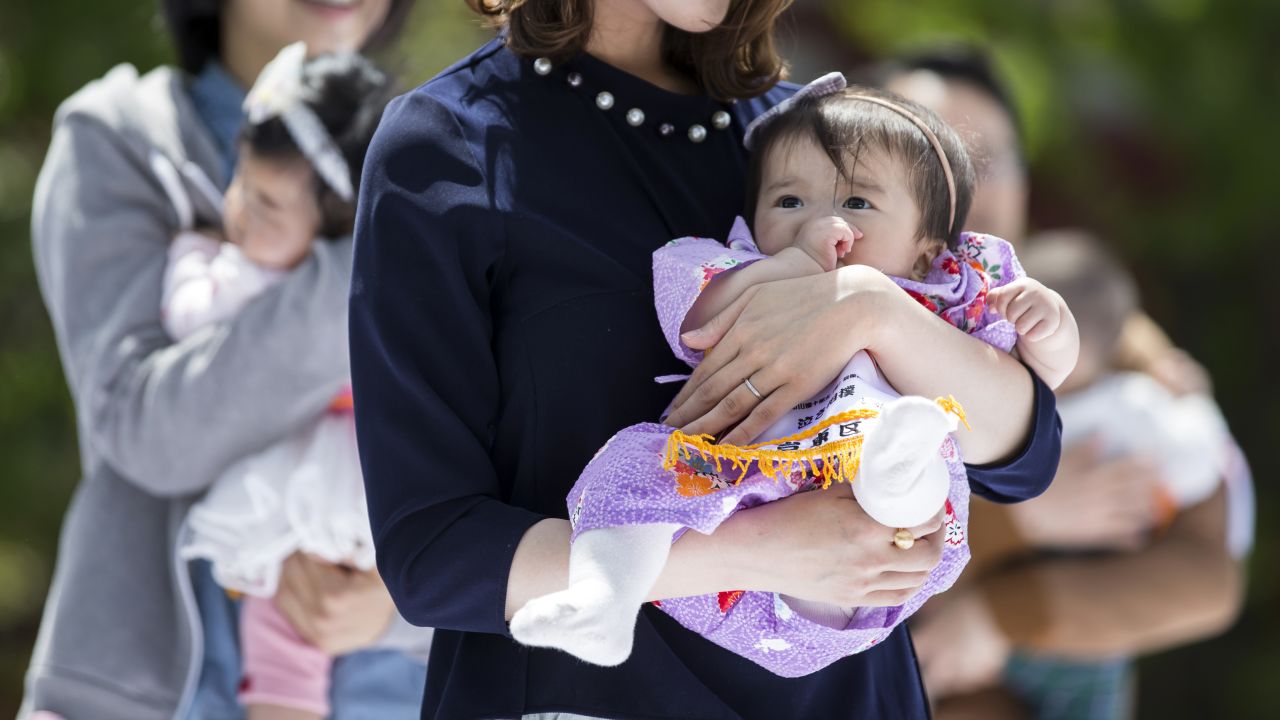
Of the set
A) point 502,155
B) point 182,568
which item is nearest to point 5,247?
point 182,568

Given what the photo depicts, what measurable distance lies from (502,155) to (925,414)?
1.61 feet

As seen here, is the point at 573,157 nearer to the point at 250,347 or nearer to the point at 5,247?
the point at 250,347

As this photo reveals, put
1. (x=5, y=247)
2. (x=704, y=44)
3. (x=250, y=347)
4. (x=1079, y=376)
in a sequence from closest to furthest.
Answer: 1. (x=704, y=44)
2. (x=250, y=347)
3. (x=1079, y=376)
4. (x=5, y=247)

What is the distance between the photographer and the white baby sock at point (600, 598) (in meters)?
1.20

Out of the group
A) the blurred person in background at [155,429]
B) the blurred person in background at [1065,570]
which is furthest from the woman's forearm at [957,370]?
the blurred person in background at [1065,570]

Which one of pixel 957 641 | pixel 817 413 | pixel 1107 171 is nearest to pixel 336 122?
pixel 817 413

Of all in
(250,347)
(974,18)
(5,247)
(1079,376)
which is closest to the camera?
(250,347)

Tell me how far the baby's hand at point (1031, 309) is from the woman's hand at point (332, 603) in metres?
0.89

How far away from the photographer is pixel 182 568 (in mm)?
1946

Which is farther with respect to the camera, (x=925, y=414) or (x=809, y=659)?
(x=809, y=659)

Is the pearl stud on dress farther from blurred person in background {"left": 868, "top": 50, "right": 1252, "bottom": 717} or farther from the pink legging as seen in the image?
blurred person in background {"left": 868, "top": 50, "right": 1252, "bottom": 717}

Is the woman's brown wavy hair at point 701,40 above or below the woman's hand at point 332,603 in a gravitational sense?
above

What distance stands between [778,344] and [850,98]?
12.7 inches

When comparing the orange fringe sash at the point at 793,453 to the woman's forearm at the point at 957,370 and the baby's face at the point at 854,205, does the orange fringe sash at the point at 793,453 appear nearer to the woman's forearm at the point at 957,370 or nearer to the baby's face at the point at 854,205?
the woman's forearm at the point at 957,370
